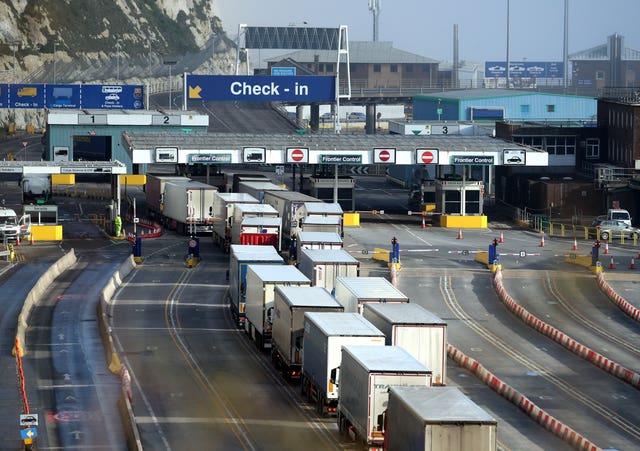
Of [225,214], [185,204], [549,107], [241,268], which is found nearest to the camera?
[241,268]

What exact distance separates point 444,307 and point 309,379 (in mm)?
20662

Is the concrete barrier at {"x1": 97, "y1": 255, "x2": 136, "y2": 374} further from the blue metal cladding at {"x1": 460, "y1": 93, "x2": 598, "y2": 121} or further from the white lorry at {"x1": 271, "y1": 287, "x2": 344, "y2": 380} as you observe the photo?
the blue metal cladding at {"x1": 460, "y1": 93, "x2": 598, "y2": 121}

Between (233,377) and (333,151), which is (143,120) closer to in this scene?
(333,151)

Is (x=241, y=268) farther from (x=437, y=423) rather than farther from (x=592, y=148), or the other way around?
(x=592, y=148)

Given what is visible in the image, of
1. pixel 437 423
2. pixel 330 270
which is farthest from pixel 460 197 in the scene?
pixel 437 423

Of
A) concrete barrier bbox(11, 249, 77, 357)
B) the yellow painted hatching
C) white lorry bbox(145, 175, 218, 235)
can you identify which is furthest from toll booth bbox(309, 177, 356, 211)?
concrete barrier bbox(11, 249, 77, 357)

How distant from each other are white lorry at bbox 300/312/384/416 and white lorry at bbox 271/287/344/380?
1.54 meters

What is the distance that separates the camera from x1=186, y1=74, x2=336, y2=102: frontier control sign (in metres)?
117

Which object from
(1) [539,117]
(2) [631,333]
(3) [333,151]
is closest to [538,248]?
(3) [333,151]

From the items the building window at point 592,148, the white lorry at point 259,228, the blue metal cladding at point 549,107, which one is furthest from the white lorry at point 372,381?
the blue metal cladding at point 549,107

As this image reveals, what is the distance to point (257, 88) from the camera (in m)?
118

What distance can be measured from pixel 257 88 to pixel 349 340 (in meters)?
81.5

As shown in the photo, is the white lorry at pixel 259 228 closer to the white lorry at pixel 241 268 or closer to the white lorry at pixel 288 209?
the white lorry at pixel 288 209

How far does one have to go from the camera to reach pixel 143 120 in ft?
397
